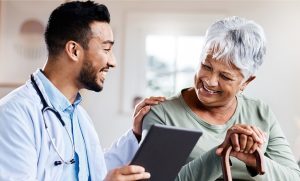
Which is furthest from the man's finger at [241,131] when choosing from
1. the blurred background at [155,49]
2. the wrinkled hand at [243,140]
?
the blurred background at [155,49]

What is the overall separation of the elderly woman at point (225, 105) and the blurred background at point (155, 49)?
1858mm

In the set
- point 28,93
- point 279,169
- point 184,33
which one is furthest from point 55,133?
point 184,33

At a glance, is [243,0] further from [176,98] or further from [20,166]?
[20,166]

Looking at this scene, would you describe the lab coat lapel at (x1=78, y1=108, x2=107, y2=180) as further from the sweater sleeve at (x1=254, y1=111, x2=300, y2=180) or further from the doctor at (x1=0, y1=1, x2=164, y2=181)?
the sweater sleeve at (x1=254, y1=111, x2=300, y2=180)

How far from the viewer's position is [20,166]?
1126mm

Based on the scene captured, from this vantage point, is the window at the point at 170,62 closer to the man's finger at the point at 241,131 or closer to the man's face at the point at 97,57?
the man's face at the point at 97,57

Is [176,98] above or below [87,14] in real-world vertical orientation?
below

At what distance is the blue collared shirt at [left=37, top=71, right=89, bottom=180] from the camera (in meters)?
1.28

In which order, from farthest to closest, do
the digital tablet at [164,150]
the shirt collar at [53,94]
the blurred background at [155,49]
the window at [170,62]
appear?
the window at [170,62] < the blurred background at [155,49] < the shirt collar at [53,94] < the digital tablet at [164,150]

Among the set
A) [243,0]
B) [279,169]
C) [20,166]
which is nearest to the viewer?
[20,166]

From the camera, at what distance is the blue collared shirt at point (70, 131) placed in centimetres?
128

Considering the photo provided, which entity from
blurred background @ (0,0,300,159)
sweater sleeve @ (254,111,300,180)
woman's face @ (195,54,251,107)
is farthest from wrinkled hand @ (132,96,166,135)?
blurred background @ (0,0,300,159)

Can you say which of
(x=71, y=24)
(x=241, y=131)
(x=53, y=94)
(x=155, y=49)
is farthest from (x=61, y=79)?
(x=155, y=49)

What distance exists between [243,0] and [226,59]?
198 centimetres
